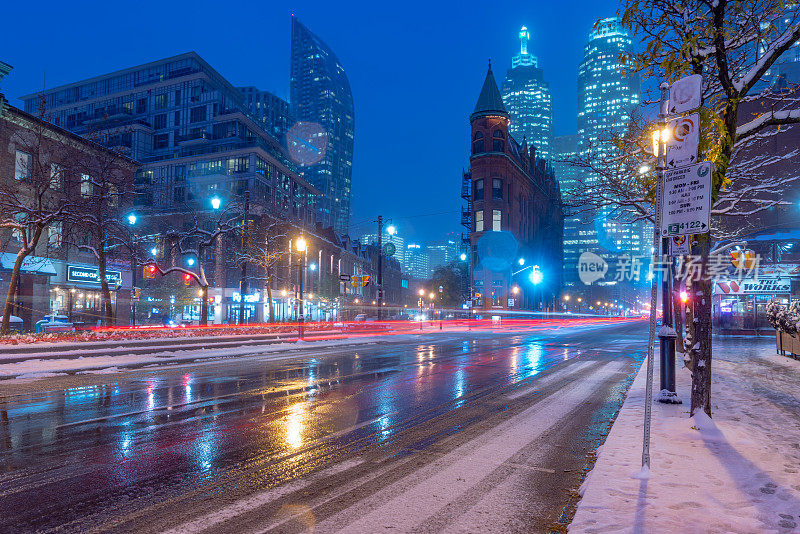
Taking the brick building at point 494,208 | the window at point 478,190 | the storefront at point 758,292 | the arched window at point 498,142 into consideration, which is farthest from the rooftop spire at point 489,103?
the storefront at point 758,292

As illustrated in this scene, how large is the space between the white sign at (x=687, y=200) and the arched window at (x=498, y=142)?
204ft

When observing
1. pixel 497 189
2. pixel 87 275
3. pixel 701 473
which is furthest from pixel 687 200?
pixel 497 189

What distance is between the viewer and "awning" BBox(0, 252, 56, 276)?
27.5 metres

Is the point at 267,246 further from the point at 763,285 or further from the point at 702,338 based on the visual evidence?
the point at 763,285

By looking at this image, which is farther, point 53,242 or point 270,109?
point 270,109

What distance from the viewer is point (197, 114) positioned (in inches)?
2975

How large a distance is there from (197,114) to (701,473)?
8341 centimetres

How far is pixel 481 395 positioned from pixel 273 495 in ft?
20.9

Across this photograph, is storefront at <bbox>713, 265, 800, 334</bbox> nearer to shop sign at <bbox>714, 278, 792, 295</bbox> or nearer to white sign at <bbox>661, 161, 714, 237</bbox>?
shop sign at <bbox>714, 278, 792, 295</bbox>

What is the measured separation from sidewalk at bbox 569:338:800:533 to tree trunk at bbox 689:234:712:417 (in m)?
0.30

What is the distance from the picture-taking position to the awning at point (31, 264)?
27.5 m

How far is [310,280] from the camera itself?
229 ft

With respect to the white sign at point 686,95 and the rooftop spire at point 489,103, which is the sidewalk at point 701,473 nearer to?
the white sign at point 686,95

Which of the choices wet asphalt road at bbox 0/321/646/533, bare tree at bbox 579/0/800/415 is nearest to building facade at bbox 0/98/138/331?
wet asphalt road at bbox 0/321/646/533
